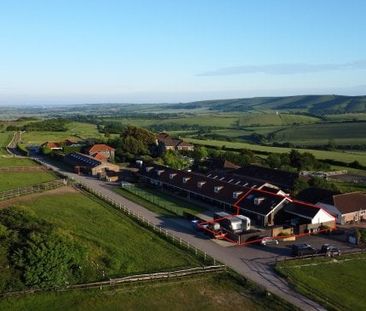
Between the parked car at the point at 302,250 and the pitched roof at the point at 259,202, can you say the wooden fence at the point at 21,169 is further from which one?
the parked car at the point at 302,250

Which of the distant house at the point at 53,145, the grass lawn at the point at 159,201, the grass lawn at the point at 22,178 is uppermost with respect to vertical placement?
the distant house at the point at 53,145

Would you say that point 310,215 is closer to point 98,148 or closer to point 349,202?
point 349,202

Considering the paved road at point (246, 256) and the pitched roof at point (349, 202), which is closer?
the paved road at point (246, 256)

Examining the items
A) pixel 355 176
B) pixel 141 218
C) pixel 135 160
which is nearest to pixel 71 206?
pixel 141 218

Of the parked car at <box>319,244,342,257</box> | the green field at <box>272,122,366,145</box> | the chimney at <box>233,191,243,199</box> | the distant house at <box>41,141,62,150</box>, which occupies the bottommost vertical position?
the green field at <box>272,122,366,145</box>

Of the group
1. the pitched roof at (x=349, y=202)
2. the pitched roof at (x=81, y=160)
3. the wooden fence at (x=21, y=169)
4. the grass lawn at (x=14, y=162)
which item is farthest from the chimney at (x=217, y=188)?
the grass lawn at (x=14, y=162)

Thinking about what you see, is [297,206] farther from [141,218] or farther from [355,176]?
[355,176]

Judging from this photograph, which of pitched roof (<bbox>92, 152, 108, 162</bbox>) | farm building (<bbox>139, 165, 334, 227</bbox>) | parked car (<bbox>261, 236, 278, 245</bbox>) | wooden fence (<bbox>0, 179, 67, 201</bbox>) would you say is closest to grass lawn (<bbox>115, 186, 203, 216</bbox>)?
farm building (<bbox>139, 165, 334, 227</bbox>)

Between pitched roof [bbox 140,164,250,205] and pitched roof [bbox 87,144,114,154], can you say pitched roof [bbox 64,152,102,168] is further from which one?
pitched roof [bbox 140,164,250,205]
